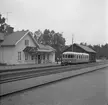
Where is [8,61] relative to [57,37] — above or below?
below

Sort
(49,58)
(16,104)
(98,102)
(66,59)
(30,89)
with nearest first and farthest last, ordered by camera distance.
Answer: (16,104) → (98,102) → (30,89) → (66,59) → (49,58)

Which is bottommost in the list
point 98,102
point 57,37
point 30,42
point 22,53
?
point 98,102

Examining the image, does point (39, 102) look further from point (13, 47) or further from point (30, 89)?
point (13, 47)

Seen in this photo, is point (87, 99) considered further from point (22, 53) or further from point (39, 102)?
point (22, 53)

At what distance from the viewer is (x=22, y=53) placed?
26094mm

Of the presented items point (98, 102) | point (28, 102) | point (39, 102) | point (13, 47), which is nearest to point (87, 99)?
point (98, 102)

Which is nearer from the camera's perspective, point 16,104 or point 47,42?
point 16,104

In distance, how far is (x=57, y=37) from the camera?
52.5 meters

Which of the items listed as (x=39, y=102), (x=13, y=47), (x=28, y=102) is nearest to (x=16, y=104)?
(x=28, y=102)

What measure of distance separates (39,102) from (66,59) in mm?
22947

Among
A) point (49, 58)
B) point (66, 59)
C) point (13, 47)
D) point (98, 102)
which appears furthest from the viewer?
point (49, 58)

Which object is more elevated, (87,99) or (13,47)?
(13,47)

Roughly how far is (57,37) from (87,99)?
154 ft

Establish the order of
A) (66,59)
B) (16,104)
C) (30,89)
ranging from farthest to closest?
(66,59)
(30,89)
(16,104)
